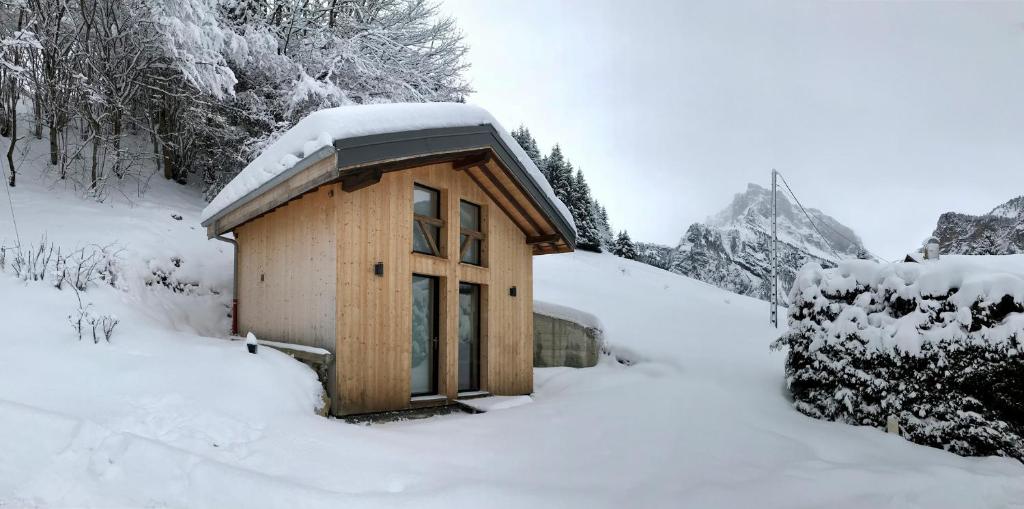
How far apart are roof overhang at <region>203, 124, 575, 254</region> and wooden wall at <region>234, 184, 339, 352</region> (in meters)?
0.33

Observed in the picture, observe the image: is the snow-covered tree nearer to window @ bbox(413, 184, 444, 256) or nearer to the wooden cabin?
the wooden cabin

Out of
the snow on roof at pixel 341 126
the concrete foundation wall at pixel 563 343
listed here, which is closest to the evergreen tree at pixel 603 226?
the concrete foundation wall at pixel 563 343

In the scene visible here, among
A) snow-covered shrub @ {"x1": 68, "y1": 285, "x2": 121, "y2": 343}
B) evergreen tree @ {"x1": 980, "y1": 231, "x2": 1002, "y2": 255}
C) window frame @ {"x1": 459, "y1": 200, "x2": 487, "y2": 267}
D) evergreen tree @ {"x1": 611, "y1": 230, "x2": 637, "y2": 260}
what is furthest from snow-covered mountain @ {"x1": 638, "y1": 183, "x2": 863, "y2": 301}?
snow-covered shrub @ {"x1": 68, "y1": 285, "x2": 121, "y2": 343}

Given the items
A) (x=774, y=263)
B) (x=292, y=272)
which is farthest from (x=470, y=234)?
(x=774, y=263)

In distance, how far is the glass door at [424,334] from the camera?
708 cm

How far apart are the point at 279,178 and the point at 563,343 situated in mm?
6740

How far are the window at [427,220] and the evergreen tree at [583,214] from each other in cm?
1892

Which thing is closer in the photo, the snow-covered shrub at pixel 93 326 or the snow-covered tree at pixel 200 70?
the snow-covered shrub at pixel 93 326

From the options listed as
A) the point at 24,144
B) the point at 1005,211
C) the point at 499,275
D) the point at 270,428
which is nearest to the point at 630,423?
the point at 499,275

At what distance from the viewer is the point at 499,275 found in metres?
8.49

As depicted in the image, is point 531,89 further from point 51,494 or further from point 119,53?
point 51,494

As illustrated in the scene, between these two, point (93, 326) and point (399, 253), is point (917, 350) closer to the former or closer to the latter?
point (399, 253)

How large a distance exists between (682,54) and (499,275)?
5066 mm

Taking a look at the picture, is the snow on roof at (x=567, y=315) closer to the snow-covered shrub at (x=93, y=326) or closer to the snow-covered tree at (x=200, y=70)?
the snow-covered tree at (x=200, y=70)
